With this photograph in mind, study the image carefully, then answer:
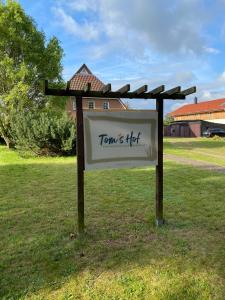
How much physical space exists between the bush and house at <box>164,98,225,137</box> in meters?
37.9

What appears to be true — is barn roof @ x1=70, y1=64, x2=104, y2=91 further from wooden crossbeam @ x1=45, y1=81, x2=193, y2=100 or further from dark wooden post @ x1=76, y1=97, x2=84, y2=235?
dark wooden post @ x1=76, y1=97, x2=84, y2=235

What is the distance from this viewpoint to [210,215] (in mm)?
5992

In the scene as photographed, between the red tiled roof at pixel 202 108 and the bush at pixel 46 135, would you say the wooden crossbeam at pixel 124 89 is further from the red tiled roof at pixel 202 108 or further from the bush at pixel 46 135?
the red tiled roof at pixel 202 108

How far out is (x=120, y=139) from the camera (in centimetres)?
508

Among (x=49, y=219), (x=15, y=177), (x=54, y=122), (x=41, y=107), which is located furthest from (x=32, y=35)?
(x=49, y=219)

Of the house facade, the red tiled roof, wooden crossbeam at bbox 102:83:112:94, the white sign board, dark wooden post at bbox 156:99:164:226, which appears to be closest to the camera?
wooden crossbeam at bbox 102:83:112:94

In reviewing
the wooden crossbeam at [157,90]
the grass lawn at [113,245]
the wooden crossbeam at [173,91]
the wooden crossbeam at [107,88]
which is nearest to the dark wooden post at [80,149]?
the wooden crossbeam at [107,88]

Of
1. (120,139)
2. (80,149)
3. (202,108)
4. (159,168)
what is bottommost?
(159,168)

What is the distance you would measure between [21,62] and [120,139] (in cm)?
1711

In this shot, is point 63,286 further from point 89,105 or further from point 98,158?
point 89,105

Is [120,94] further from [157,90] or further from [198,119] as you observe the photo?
[198,119]

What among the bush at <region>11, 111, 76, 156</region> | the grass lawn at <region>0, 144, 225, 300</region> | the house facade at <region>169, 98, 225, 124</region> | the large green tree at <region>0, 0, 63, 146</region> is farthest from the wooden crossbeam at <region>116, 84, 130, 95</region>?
the house facade at <region>169, 98, 225, 124</region>

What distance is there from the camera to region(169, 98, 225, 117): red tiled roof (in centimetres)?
6327

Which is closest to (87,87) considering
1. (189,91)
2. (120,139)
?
(120,139)
